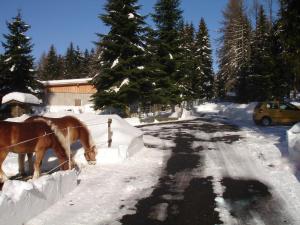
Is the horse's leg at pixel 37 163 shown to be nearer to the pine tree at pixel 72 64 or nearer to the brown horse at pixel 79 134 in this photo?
the brown horse at pixel 79 134

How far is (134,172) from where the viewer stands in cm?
1204

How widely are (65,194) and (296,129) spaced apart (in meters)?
8.71

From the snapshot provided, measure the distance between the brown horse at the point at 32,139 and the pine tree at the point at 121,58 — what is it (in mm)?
19725

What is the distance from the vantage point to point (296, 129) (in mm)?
13648

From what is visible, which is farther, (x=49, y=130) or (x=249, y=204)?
(x=49, y=130)

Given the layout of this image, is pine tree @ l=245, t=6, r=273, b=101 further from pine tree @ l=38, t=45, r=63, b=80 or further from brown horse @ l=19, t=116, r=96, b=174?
Answer: pine tree @ l=38, t=45, r=63, b=80

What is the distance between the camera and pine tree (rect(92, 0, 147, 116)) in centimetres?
3070

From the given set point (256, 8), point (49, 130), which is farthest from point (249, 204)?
point (256, 8)

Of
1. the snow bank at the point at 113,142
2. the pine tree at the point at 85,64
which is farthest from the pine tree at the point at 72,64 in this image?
the snow bank at the point at 113,142

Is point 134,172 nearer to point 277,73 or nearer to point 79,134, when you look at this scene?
point 79,134

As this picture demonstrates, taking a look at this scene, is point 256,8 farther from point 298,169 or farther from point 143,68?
point 298,169

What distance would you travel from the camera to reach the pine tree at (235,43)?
1980 inches

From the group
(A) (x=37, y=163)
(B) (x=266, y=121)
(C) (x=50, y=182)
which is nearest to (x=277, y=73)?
(B) (x=266, y=121)

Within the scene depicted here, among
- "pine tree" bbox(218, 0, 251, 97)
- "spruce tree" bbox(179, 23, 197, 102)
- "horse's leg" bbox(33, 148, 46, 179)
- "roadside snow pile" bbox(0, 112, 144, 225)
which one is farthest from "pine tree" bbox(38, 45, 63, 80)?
"horse's leg" bbox(33, 148, 46, 179)
